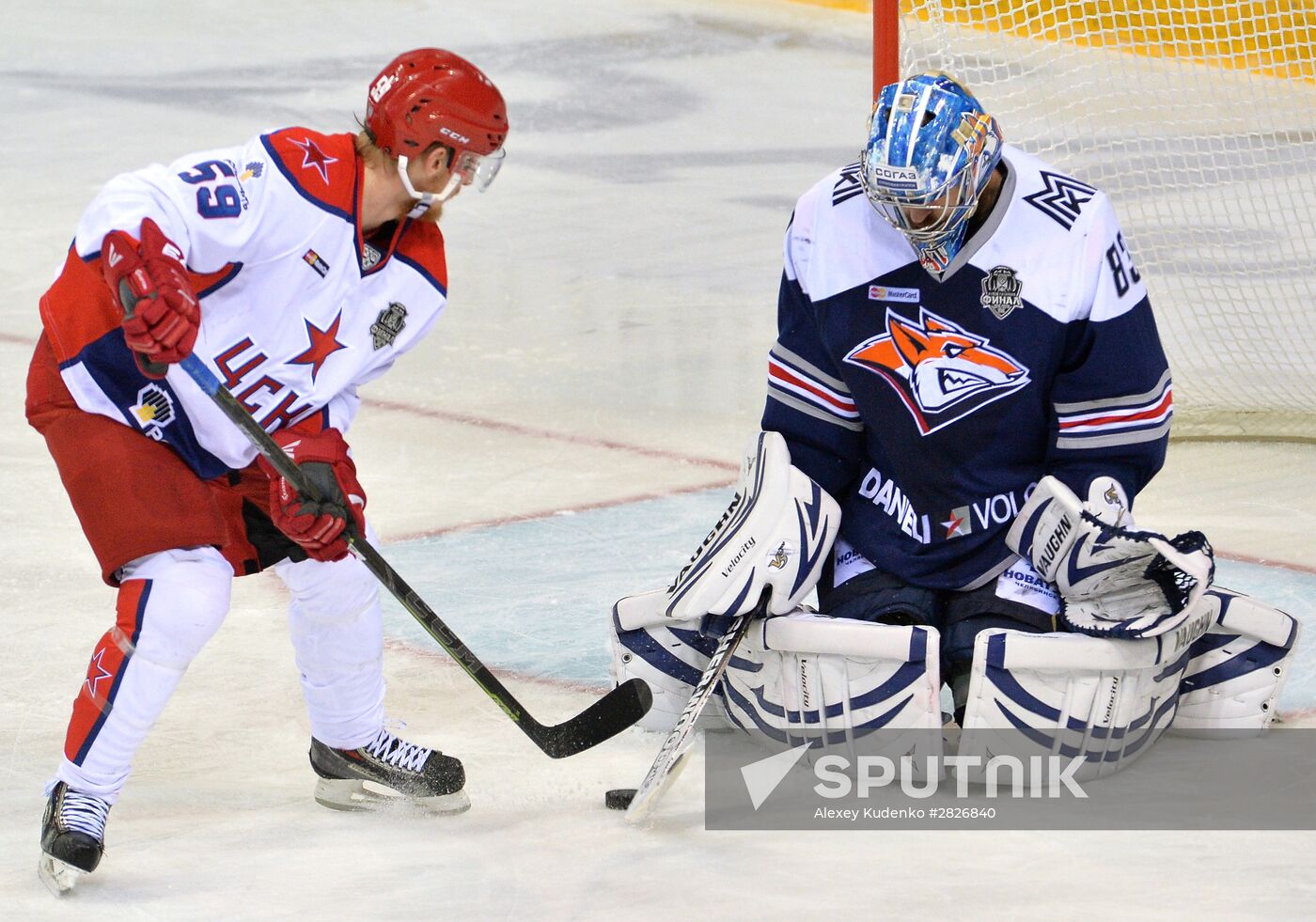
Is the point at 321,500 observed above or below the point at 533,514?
above

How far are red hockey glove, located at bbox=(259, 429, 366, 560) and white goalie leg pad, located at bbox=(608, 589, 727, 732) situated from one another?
1.95 ft

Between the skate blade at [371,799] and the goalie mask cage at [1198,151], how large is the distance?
6.85ft

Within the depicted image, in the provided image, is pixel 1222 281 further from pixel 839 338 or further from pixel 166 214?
pixel 166 214

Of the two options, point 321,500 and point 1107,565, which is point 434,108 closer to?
point 321,500

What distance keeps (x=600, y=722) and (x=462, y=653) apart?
0.26 metres

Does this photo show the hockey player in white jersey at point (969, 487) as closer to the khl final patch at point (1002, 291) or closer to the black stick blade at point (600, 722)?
the khl final patch at point (1002, 291)

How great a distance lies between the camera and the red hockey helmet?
8.82ft

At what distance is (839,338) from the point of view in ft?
10.1

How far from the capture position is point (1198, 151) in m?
5.84

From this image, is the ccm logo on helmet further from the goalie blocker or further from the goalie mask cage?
the goalie mask cage

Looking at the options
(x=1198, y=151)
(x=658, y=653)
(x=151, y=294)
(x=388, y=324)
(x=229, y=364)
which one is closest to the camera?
(x=151, y=294)

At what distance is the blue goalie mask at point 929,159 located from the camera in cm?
282
